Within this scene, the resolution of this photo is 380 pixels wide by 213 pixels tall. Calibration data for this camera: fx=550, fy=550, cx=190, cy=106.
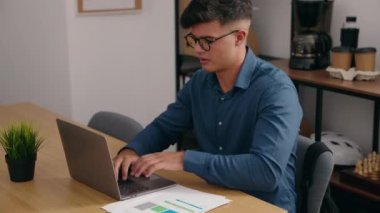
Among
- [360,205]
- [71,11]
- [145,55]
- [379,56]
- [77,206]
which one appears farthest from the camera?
[145,55]

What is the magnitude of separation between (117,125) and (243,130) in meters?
0.79

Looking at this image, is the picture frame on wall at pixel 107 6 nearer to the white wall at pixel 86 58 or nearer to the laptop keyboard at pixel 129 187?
the white wall at pixel 86 58

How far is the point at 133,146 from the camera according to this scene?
190cm

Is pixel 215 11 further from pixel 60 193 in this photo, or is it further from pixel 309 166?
pixel 60 193

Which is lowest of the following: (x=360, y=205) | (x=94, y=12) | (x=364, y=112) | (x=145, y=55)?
(x=360, y=205)

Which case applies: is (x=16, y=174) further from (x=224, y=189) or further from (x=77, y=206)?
(x=224, y=189)

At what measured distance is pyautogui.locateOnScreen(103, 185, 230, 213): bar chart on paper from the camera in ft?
4.83

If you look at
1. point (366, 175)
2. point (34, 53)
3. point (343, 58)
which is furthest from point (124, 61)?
point (366, 175)

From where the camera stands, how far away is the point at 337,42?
3.18 meters

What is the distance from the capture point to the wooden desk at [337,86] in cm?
257

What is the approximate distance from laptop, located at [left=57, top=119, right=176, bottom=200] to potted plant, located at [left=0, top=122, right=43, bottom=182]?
0.10 meters

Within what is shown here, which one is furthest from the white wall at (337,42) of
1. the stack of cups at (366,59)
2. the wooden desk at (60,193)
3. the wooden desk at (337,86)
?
the wooden desk at (60,193)

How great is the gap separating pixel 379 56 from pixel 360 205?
2.64ft

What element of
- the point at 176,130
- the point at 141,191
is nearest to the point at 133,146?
the point at 176,130
